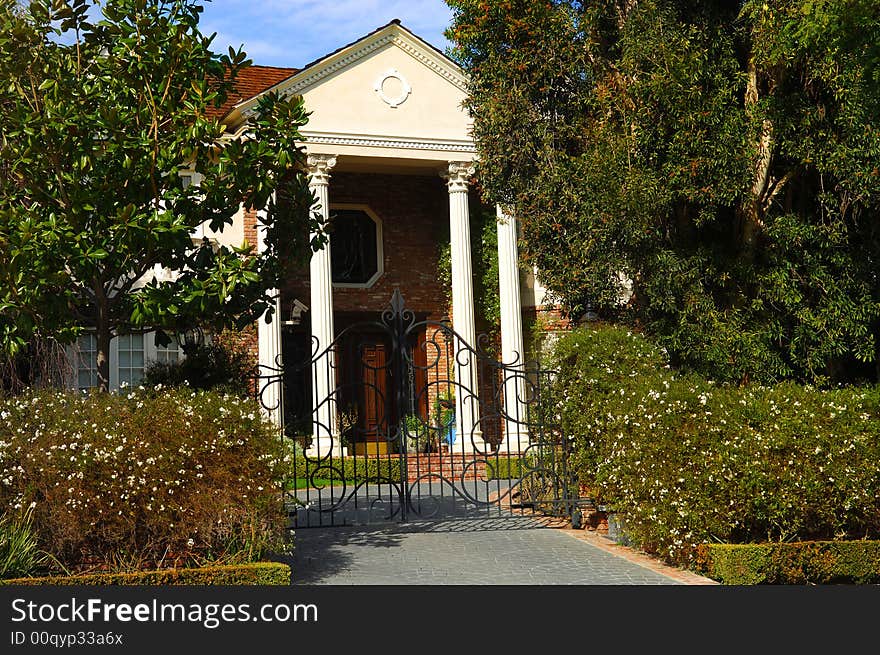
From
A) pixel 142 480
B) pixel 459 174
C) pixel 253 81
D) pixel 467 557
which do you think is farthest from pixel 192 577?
pixel 253 81

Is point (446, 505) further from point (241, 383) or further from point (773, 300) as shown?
point (773, 300)

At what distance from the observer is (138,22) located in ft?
25.0

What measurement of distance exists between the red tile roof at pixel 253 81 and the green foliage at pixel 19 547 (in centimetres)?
1402

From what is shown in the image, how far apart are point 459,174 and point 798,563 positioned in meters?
13.5

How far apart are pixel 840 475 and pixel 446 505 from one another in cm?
671

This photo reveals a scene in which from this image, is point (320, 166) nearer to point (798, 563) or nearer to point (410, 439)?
point (410, 439)

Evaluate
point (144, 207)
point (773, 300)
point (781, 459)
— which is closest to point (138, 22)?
point (144, 207)

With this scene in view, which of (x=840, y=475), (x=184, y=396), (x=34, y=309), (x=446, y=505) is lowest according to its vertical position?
(x=446, y=505)

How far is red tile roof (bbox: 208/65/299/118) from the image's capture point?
19797 millimetres

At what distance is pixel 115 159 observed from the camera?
747 cm

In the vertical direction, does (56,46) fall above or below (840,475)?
above

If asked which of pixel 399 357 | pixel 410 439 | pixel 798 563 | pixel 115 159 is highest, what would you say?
pixel 115 159

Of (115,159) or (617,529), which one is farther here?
(617,529)

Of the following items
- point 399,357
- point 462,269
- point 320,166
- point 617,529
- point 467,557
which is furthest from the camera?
point 462,269
